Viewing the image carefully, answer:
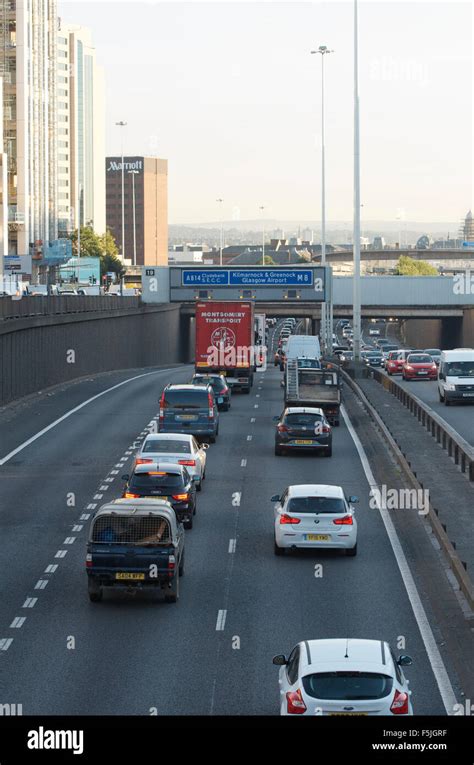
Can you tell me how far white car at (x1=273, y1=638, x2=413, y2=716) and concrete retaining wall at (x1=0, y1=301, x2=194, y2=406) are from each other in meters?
41.5

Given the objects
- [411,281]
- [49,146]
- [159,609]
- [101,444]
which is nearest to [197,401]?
[101,444]

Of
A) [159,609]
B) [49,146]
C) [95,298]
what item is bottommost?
[159,609]

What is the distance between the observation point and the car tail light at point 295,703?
14.8 meters

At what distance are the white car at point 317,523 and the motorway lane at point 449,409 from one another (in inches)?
637

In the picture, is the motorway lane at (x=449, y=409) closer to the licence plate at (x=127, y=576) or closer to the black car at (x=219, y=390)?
the black car at (x=219, y=390)

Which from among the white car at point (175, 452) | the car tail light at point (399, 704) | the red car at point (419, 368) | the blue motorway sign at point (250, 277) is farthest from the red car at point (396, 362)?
the car tail light at point (399, 704)

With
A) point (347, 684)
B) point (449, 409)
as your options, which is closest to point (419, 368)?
point (449, 409)

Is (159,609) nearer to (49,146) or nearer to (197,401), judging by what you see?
(197,401)

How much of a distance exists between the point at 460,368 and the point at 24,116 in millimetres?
94148

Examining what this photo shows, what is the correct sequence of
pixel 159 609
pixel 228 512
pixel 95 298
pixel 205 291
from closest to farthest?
pixel 159 609
pixel 228 512
pixel 95 298
pixel 205 291

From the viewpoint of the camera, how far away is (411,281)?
11575 centimetres

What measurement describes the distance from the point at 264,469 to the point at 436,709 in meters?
21.9

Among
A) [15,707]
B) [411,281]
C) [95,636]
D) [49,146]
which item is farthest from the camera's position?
[49,146]

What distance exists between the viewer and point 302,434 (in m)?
41.1
